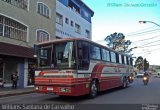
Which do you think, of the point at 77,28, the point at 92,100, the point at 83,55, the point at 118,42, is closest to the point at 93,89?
the point at 92,100

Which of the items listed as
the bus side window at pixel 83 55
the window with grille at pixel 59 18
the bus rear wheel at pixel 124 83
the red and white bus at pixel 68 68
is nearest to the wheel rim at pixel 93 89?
the red and white bus at pixel 68 68

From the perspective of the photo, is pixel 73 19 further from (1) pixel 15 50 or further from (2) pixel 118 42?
(2) pixel 118 42

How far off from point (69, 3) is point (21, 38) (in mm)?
15378

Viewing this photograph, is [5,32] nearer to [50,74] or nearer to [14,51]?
[14,51]

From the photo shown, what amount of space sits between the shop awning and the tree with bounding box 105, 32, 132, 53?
7620cm

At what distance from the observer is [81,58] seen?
14.8m

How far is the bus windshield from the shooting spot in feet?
47.1

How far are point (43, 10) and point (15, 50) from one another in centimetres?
844

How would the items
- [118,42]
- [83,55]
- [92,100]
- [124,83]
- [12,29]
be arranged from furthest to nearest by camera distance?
[118,42] < [12,29] < [124,83] < [92,100] < [83,55]

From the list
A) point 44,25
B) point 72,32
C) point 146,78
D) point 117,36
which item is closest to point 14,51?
point 44,25

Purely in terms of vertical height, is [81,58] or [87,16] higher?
[87,16]

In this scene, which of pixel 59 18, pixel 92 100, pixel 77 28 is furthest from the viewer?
pixel 77 28

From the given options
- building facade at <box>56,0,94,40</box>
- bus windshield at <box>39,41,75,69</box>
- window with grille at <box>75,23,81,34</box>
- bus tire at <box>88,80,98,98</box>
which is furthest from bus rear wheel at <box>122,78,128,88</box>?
window with grille at <box>75,23,81,34</box>

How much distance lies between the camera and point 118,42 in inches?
4033
